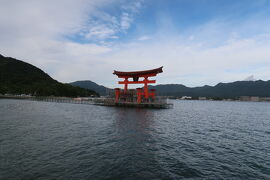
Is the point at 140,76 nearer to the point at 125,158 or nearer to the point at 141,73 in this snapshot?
the point at 141,73

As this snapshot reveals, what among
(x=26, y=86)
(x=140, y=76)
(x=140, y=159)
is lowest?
(x=140, y=159)

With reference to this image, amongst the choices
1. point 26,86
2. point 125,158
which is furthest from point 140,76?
point 26,86

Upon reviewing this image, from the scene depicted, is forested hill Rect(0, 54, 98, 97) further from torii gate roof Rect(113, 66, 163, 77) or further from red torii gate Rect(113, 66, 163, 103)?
red torii gate Rect(113, 66, 163, 103)

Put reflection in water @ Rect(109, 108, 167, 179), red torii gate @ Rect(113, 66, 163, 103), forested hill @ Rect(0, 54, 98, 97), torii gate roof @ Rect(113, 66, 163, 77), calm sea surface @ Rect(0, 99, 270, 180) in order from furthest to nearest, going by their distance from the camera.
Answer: forested hill @ Rect(0, 54, 98, 97) → red torii gate @ Rect(113, 66, 163, 103) → torii gate roof @ Rect(113, 66, 163, 77) → reflection in water @ Rect(109, 108, 167, 179) → calm sea surface @ Rect(0, 99, 270, 180)

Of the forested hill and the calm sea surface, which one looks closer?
the calm sea surface

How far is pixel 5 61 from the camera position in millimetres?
164000

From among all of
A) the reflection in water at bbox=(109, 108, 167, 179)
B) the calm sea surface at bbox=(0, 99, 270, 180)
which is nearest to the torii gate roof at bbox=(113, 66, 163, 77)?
the calm sea surface at bbox=(0, 99, 270, 180)

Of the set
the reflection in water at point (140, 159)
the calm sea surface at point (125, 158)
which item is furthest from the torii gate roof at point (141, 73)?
the reflection in water at point (140, 159)

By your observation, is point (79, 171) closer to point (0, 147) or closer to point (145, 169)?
point (145, 169)

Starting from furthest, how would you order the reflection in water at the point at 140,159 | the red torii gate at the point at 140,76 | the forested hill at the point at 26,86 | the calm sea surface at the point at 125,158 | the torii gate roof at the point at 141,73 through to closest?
the forested hill at the point at 26,86 < the red torii gate at the point at 140,76 < the torii gate roof at the point at 141,73 < the reflection in water at the point at 140,159 < the calm sea surface at the point at 125,158

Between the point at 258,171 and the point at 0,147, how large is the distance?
15.7 metres

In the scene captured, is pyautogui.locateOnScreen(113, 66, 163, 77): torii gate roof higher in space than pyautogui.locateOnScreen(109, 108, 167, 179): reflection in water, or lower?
higher

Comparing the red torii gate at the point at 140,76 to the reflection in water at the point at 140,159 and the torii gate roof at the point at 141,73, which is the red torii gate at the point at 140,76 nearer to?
the torii gate roof at the point at 141,73

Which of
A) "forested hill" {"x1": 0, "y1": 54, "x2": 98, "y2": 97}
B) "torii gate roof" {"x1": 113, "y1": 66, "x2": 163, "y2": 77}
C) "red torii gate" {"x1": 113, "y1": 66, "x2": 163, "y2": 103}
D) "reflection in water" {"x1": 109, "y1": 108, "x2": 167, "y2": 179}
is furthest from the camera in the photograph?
"forested hill" {"x1": 0, "y1": 54, "x2": 98, "y2": 97}
